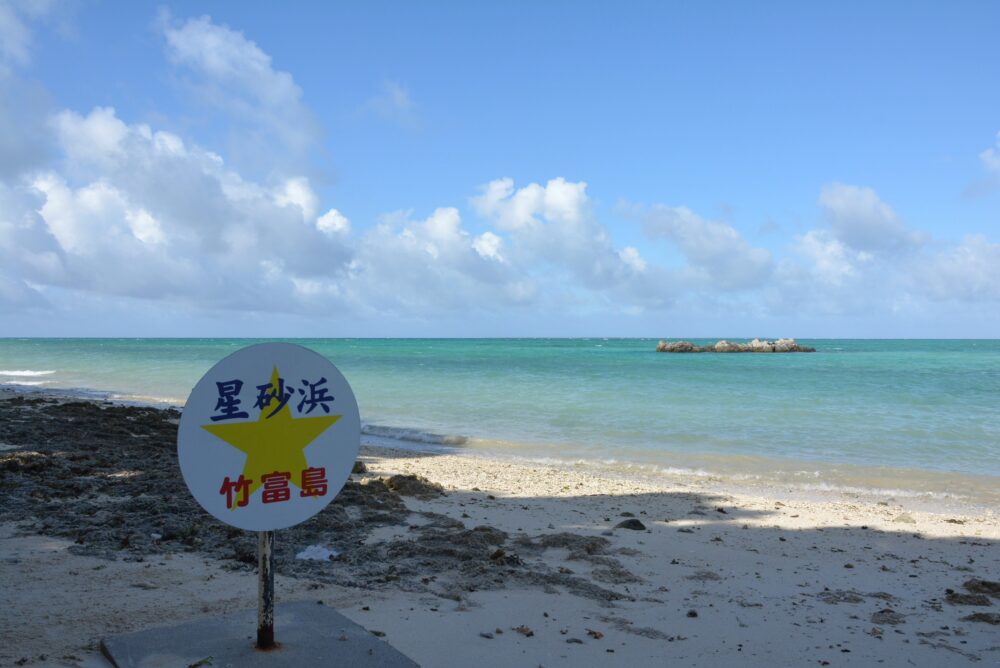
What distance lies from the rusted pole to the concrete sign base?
2.4 inches

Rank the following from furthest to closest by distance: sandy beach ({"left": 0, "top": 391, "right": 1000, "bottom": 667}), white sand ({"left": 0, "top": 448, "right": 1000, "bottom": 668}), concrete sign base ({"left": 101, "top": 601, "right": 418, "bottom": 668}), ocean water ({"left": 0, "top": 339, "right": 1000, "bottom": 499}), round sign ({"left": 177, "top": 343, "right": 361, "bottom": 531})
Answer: ocean water ({"left": 0, "top": 339, "right": 1000, "bottom": 499}) → sandy beach ({"left": 0, "top": 391, "right": 1000, "bottom": 667}) → white sand ({"left": 0, "top": 448, "right": 1000, "bottom": 668}) → concrete sign base ({"left": 101, "top": 601, "right": 418, "bottom": 668}) → round sign ({"left": 177, "top": 343, "right": 361, "bottom": 531})

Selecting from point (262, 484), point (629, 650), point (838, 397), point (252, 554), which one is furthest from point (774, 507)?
point (838, 397)

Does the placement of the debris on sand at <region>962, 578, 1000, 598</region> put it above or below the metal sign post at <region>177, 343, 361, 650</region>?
below

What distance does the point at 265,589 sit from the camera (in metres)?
2.91

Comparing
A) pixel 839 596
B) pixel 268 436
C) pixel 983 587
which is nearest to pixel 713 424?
pixel 983 587

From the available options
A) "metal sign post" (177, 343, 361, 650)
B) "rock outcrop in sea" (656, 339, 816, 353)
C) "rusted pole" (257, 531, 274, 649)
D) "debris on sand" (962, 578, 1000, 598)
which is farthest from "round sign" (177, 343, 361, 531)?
"rock outcrop in sea" (656, 339, 816, 353)

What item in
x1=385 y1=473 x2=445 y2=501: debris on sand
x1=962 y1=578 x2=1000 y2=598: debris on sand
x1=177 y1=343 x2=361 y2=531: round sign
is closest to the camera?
x1=177 y1=343 x2=361 y2=531: round sign

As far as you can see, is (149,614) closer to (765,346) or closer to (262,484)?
(262,484)

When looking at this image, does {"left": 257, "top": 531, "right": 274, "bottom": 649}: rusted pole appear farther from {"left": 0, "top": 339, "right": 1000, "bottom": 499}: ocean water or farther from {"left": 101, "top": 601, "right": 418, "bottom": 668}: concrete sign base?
{"left": 0, "top": 339, "right": 1000, "bottom": 499}: ocean water

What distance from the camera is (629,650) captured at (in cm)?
339

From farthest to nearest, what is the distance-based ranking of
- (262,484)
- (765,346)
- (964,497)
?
1. (765,346)
2. (964,497)
3. (262,484)

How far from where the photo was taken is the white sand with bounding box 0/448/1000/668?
131 inches

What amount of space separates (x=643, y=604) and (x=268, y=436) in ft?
8.80

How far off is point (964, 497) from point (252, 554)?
31.6 feet
